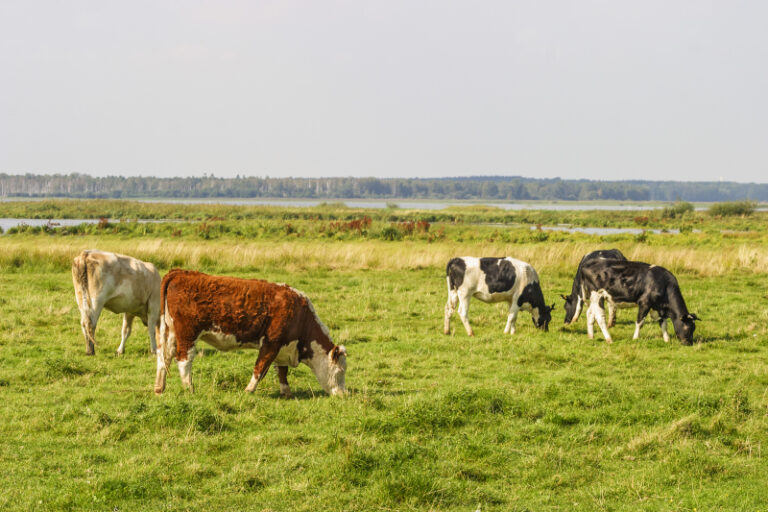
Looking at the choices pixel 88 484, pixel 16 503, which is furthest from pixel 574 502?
pixel 16 503

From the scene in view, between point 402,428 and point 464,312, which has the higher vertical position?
point 464,312

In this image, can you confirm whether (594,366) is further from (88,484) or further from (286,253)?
(286,253)

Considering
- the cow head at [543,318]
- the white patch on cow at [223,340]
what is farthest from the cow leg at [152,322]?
the cow head at [543,318]

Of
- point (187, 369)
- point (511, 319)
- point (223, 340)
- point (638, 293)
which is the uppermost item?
point (638, 293)

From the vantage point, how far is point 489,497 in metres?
7.39

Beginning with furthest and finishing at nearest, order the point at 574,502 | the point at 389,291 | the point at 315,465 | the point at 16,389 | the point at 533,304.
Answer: the point at 389,291, the point at 533,304, the point at 16,389, the point at 315,465, the point at 574,502

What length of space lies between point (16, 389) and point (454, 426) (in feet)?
21.6

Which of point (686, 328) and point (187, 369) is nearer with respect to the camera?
point (187, 369)

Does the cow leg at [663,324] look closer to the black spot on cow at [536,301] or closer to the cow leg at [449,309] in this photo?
the black spot on cow at [536,301]

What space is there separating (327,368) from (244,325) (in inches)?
53.7

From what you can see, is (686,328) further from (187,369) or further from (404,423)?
(187,369)

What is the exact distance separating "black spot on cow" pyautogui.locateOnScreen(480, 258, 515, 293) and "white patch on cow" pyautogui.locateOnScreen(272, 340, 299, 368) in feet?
21.8

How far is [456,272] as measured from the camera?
16141 millimetres

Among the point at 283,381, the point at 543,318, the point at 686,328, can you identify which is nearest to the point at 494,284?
the point at 543,318
